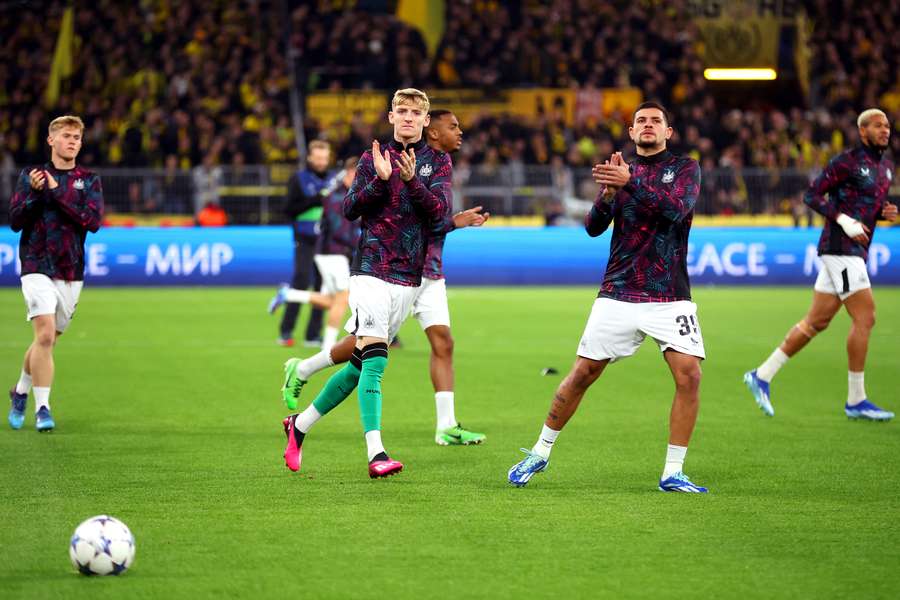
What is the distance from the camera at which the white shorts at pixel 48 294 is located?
9828 millimetres

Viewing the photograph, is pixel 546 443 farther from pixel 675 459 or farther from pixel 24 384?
pixel 24 384

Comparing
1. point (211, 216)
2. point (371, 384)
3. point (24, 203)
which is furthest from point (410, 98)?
point (211, 216)

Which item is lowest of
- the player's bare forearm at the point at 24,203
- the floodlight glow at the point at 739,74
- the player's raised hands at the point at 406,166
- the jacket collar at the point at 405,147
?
the player's bare forearm at the point at 24,203

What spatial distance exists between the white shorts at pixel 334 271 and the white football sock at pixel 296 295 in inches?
15.1

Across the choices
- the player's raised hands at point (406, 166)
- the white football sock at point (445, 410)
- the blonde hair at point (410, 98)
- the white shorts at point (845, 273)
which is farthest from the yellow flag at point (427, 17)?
the player's raised hands at point (406, 166)

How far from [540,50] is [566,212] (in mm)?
9446

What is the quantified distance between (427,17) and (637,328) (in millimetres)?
28573

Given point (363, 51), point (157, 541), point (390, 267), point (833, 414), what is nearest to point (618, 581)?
point (157, 541)

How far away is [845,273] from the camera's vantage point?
10.7 metres

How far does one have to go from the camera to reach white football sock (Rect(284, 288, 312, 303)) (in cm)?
1580

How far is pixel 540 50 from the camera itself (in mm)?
34188

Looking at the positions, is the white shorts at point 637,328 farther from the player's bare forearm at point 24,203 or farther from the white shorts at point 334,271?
the white shorts at point 334,271

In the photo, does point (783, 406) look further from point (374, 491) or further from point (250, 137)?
point (250, 137)

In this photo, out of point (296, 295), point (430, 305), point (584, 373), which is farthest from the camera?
point (296, 295)
